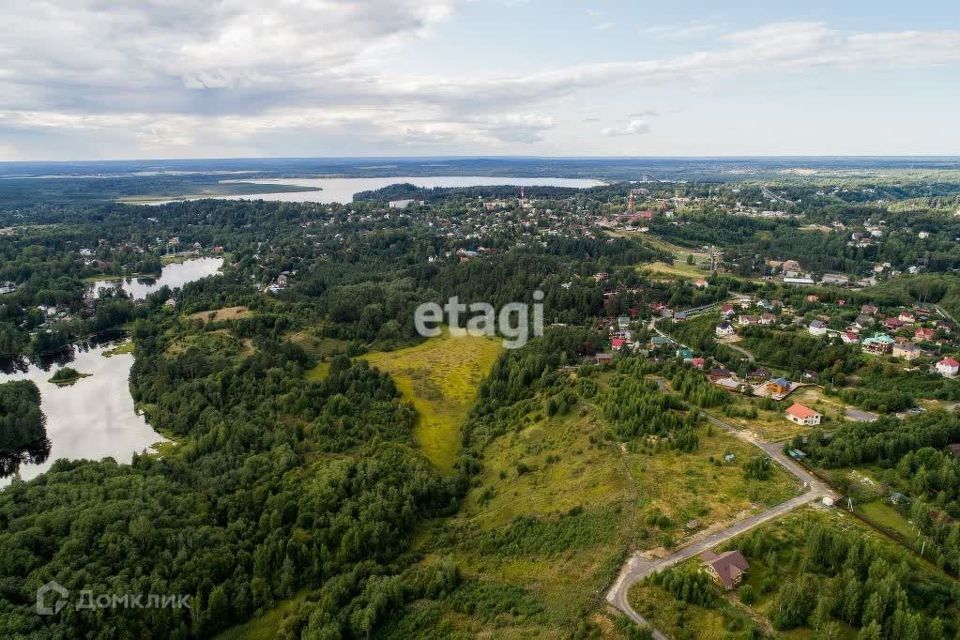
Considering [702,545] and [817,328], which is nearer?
[702,545]

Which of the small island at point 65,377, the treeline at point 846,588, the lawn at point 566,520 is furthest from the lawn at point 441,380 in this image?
the small island at point 65,377

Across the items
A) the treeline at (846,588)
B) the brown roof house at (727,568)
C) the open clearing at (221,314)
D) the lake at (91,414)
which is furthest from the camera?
the open clearing at (221,314)

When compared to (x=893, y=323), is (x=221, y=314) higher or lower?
higher

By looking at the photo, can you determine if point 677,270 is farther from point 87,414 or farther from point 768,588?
point 87,414

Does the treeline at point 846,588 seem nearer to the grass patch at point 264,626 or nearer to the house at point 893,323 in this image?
the grass patch at point 264,626

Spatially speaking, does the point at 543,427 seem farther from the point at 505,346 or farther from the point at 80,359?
the point at 80,359

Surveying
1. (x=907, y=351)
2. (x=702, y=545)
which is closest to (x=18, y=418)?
(x=702, y=545)
